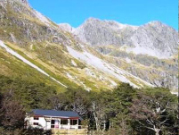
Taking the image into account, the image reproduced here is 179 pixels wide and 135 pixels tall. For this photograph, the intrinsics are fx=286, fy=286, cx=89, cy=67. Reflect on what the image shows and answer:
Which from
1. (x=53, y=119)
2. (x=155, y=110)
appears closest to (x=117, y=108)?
(x=155, y=110)

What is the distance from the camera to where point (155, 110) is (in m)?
68.7

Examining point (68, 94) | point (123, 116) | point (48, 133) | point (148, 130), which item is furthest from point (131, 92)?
point (68, 94)

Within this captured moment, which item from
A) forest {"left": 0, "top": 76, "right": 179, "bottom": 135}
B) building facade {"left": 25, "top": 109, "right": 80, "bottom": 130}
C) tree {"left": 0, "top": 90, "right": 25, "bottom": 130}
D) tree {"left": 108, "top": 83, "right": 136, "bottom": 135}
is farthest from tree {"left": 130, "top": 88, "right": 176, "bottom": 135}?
tree {"left": 0, "top": 90, "right": 25, "bottom": 130}

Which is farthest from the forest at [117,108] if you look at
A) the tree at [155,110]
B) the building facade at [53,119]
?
the building facade at [53,119]

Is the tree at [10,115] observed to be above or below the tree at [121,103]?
below

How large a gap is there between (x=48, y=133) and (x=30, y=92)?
4557 centimetres

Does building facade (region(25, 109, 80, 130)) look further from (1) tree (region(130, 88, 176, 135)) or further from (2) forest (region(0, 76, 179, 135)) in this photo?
(1) tree (region(130, 88, 176, 135))

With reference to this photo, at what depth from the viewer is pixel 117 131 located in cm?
7225

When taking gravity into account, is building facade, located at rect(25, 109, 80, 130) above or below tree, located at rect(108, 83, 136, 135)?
below

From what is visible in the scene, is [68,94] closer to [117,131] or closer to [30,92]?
[30,92]

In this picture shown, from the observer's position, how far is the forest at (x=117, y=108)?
2192 inches

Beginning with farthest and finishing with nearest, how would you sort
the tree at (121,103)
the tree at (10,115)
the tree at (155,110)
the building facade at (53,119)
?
the building facade at (53,119) → the tree at (121,103) → the tree at (155,110) → the tree at (10,115)

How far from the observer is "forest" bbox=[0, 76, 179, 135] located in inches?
2192

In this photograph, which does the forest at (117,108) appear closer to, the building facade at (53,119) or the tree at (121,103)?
the tree at (121,103)
